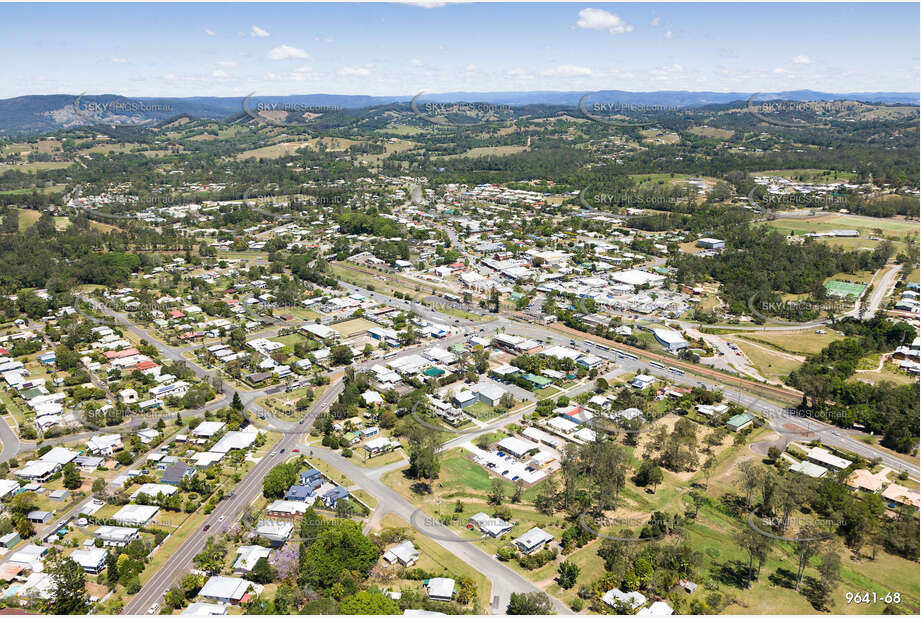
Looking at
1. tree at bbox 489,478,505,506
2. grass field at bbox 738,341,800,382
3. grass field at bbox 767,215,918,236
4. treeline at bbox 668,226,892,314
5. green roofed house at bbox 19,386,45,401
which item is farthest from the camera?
grass field at bbox 767,215,918,236

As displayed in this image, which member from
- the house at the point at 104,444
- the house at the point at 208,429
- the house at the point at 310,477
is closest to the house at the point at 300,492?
the house at the point at 310,477

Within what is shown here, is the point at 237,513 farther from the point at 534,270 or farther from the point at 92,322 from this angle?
the point at 534,270

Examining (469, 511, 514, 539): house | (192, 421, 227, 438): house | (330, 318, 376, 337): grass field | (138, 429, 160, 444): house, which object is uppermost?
(330, 318, 376, 337): grass field

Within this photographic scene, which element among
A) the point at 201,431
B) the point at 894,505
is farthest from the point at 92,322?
the point at 894,505

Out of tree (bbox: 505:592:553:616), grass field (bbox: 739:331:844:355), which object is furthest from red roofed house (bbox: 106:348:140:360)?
grass field (bbox: 739:331:844:355)

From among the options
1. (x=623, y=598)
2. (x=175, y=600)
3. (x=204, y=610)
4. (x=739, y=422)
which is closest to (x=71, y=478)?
(x=175, y=600)

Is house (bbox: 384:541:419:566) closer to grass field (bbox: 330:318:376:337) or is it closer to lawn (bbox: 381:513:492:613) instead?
lawn (bbox: 381:513:492:613)

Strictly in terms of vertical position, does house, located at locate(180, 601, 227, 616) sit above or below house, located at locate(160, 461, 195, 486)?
below
